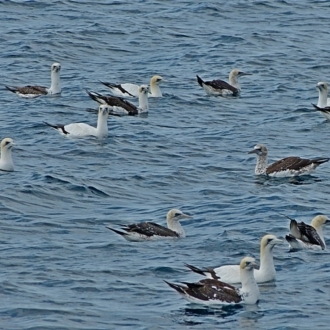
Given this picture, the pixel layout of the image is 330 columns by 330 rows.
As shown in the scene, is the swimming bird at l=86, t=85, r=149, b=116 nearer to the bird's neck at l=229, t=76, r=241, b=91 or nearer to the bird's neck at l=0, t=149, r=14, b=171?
the bird's neck at l=229, t=76, r=241, b=91

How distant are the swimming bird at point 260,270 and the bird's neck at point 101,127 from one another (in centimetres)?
986

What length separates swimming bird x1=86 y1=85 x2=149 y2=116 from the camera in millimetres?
30203

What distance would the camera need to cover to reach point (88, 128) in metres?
27.8

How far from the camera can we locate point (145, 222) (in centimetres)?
2039

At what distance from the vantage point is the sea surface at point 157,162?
56.6 feet

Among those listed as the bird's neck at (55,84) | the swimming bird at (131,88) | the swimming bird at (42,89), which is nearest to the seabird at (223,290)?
the swimming bird at (42,89)

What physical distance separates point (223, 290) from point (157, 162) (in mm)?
8829

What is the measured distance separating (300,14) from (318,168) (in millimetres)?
17473

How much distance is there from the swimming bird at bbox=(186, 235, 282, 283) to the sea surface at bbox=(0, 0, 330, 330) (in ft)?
0.96

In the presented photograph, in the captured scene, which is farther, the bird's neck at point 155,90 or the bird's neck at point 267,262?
the bird's neck at point 155,90

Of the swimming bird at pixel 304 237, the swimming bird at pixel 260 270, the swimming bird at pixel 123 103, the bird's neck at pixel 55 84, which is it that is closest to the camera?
the swimming bird at pixel 260 270

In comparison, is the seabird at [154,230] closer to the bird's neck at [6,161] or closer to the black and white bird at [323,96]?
the bird's neck at [6,161]

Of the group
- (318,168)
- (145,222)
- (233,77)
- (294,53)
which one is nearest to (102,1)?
(294,53)

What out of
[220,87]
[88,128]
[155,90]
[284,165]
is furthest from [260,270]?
[155,90]
